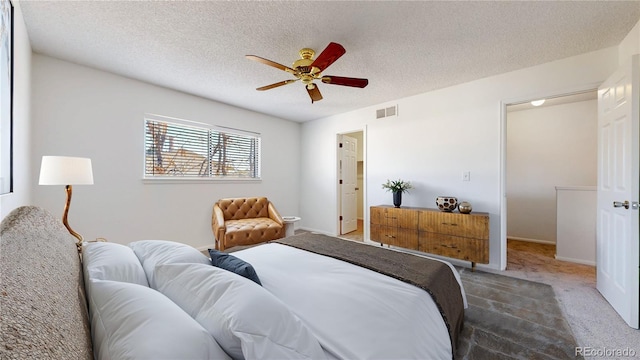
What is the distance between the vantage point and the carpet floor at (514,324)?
157cm

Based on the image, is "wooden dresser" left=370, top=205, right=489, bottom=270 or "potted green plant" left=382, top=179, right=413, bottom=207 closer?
"wooden dresser" left=370, top=205, right=489, bottom=270

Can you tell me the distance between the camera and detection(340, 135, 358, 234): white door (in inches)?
199

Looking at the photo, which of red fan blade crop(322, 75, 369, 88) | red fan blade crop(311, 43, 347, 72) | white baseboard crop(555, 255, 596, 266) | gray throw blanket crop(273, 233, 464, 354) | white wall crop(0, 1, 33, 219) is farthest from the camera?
white baseboard crop(555, 255, 596, 266)

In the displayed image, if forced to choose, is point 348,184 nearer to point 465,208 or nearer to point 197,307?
point 465,208

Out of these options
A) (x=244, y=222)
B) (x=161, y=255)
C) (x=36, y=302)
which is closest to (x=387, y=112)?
(x=244, y=222)

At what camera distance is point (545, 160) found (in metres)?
4.36

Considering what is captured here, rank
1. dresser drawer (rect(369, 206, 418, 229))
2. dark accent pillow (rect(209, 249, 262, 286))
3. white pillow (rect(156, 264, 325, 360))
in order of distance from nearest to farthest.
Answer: white pillow (rect(156, 264, 325, 360)) → dark accent pillow (rect(209, 249, 262, 286)) → dresser drawer (rect(369, 206, 418, 229))

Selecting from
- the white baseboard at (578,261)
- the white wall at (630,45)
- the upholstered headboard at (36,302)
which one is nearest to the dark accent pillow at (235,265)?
the upholstered headboard at (36,302)

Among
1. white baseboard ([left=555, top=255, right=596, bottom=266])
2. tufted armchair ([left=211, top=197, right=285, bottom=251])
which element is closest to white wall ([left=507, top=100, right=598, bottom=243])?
white baseboard ([left=555, top=255, right=596, bottom=266])

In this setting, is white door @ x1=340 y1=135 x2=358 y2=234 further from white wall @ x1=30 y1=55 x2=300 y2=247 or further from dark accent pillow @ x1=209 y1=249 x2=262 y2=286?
dark accent pillow @ x1=209 y1=249 x2=262 y2=286

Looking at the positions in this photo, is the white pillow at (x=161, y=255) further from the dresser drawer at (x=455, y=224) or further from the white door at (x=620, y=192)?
the white door at (x=620, y=192)

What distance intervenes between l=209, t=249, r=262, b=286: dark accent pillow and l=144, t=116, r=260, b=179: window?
A: 9.06 feet

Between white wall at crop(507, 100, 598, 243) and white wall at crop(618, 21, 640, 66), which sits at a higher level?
white wall at crop(618, 21, 640, 66)

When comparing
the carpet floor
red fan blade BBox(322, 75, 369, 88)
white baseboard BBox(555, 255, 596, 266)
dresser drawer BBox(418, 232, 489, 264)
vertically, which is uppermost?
red fan blade BBox(322, 75, 369, 88)
